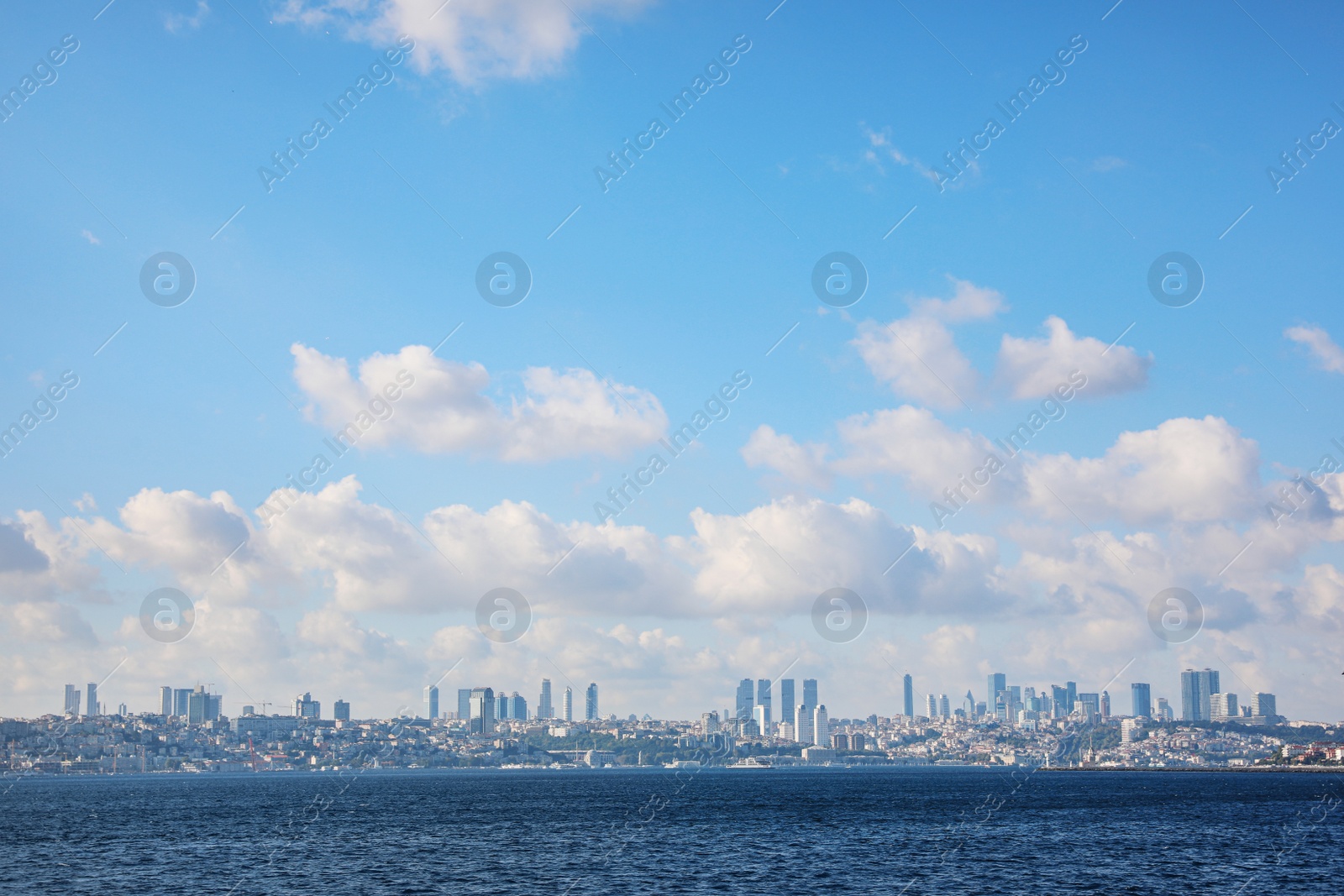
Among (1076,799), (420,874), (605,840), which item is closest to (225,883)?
(420,874)

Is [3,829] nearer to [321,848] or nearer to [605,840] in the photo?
[321,848]

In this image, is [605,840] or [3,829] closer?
[605,840]

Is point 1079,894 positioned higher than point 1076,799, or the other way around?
point 1079,894

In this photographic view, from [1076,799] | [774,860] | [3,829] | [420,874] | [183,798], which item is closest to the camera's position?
[420,874]

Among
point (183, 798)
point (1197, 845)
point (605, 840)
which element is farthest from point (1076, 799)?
point (183, 798)

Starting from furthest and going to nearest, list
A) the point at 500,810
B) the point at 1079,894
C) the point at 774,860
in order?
the point at 500,810 < the point at 774,860 < the point at 1079,894

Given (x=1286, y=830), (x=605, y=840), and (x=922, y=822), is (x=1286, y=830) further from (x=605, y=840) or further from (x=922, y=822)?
(x=605, y=840)
